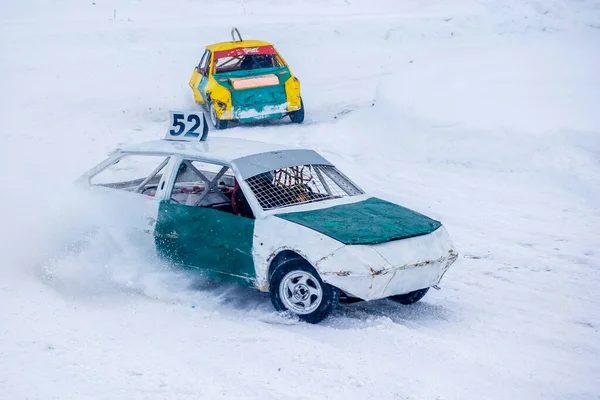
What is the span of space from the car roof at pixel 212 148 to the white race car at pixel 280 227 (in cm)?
1

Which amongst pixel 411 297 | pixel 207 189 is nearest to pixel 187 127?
pixel 207 189

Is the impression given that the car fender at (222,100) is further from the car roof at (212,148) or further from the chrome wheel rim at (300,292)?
the chrome wheel rim at (300,292)

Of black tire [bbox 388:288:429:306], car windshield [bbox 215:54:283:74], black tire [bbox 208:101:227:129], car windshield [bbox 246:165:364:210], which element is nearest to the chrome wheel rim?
car windshield [bbox 246:165:364:210]

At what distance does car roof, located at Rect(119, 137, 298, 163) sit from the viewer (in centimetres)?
708

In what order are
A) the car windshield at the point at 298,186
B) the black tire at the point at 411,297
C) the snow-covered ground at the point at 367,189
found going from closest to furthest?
the snow-covered ground at the point at 367,189
the car windshield at the point at 298,186
the black tire at the point at 411,297

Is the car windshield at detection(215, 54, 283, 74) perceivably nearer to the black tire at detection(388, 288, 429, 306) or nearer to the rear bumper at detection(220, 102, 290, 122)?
the rear bumper at detection(220, 102, 290, 122)

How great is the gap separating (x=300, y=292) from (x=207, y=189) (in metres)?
1.52

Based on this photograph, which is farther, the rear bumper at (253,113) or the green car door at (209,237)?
the rear bumper at (253,113)

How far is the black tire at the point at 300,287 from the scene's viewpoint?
6055mm

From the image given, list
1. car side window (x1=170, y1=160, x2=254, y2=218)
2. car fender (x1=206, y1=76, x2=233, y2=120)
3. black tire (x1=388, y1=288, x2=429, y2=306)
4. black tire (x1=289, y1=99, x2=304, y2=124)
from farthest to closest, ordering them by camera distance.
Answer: black tire (x1=289, y1=99, x2=304, y2=124) → car fender (x1=206, y1=76, x2=233, y2=120) → car side window (x1=170, y1=160, x2=254, y2=218) → black tire (x1=388, y1=288, x2=429, y2=306)

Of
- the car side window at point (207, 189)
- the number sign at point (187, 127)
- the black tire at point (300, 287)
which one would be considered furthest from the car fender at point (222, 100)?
the black tire at point (300, 287)

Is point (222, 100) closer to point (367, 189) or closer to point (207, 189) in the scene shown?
point (367, 189)

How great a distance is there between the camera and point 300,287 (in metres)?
6.20

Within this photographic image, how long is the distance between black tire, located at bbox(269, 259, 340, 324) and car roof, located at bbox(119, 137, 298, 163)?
123 centimetres
